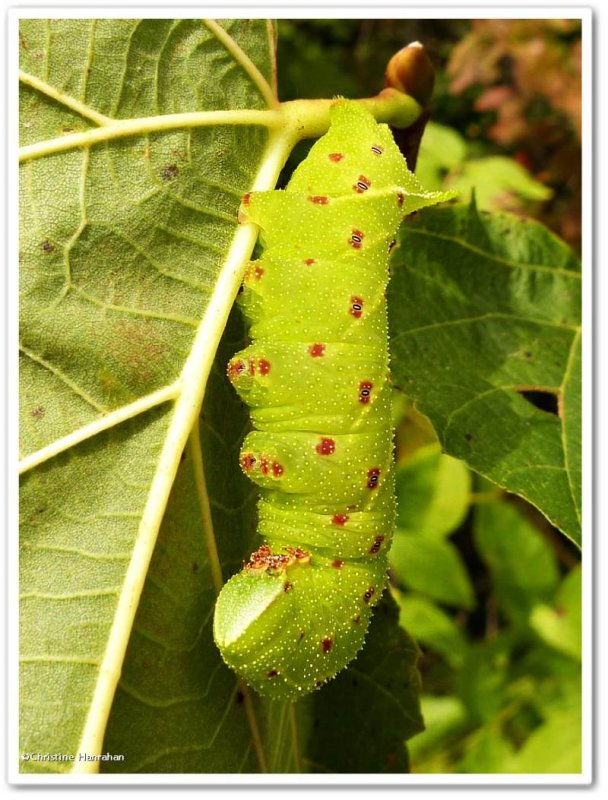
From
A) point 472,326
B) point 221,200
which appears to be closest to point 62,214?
point 221,200

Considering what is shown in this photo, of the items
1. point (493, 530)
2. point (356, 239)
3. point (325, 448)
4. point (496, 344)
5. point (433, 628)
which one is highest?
point (356, 239)

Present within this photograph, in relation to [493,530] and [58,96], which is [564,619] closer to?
[493,530]

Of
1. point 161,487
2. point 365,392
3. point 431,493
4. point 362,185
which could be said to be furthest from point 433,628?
point 362,185

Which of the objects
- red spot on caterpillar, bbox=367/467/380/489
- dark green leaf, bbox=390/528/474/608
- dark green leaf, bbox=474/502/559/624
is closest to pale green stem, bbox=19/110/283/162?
red spot on caterpillar, bbox=367/467/380/489

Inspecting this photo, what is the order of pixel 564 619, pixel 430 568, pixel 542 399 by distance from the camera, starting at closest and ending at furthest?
1. pixel 542 399
2. pixel 564 619
3. pixel 430 568

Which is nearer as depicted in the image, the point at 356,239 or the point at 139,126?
the point at 139,126

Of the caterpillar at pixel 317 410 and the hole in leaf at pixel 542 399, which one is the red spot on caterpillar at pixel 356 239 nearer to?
the caterpillar at pixel 317 410

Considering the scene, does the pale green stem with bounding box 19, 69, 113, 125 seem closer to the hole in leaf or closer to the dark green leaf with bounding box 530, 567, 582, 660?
the hole in leaf
